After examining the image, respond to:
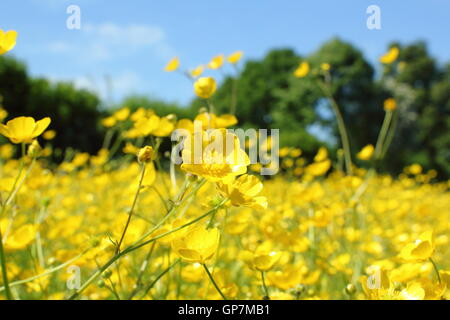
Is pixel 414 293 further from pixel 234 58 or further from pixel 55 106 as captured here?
pixel 55 106

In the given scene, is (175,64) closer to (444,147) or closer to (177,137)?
(177,137)

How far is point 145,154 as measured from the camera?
55cm

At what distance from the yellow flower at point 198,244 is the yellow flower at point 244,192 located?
44 mm

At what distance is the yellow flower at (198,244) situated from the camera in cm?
50

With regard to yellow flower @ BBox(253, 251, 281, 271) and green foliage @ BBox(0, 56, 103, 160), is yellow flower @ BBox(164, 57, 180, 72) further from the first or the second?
green foliage @ BBox(0, 56, 103, 160)

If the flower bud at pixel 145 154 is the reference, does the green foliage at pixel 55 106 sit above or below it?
above

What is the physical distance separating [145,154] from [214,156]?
0.28 feet

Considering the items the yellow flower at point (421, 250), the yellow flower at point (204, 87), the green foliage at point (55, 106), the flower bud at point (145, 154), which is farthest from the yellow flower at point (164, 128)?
the green foliage at point (55, 106)

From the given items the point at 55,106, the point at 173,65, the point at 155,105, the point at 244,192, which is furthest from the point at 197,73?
the point at 155,105

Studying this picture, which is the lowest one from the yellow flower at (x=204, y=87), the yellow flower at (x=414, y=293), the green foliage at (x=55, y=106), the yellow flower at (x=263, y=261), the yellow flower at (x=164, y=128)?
the yellow flower at (x=414, y=293)

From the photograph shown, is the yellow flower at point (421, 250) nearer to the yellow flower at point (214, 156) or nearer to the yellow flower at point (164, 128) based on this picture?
the yellow flower at point (214, 156)

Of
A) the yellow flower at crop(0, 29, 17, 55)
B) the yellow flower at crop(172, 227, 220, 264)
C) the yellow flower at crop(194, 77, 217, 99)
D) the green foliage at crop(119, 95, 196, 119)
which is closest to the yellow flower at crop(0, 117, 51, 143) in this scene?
the yellow flower at crop(0, 29, 17, 55)

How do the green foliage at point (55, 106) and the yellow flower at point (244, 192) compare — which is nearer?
the yellow flower at point (244, 192)
